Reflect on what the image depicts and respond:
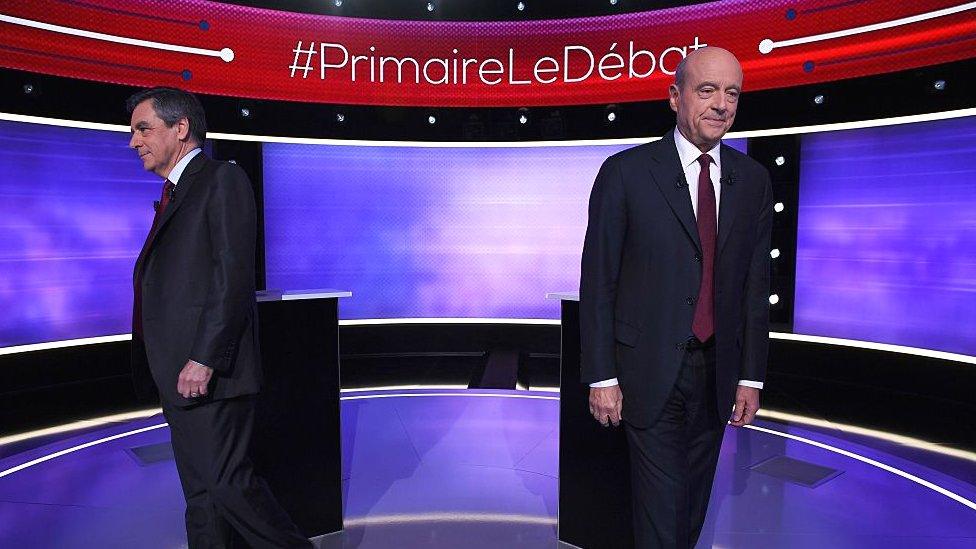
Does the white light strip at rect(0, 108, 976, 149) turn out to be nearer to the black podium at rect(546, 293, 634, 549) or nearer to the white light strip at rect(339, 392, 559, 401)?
the white light strip at rect(339, 392, 559, 401)

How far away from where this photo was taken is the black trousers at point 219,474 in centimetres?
177

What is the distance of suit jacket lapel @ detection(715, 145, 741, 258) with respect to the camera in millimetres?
1545

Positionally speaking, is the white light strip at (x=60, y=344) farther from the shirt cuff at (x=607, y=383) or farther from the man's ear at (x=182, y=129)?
the shirt cuff at (x=607, y=383)

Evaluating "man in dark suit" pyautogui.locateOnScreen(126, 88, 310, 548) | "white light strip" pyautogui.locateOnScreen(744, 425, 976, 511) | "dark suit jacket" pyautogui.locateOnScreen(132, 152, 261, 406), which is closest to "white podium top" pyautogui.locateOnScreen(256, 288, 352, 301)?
"man in dark suit" pyautogui.locateOnScreen(126, 88, 310, 548)

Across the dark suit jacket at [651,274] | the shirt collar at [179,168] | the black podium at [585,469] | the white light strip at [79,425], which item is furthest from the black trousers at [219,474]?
the white light strip at [79,425]

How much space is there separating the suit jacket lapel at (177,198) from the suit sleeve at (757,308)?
159 centimetres

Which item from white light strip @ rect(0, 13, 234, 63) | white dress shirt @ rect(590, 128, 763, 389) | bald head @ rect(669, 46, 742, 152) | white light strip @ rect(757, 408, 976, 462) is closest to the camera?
bald head @ rect(669, 46, 742, 152)

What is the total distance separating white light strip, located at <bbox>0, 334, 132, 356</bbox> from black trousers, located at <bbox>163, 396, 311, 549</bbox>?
3879 millimetres

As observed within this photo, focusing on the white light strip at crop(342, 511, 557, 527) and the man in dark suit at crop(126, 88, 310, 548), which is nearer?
the man in dark suit at crop(126, 88, 310, 548)

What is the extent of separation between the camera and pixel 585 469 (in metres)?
2.45

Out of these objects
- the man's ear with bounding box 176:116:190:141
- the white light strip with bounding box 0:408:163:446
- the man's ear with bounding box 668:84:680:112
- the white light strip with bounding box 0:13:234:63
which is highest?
the white light strip with bounding box 0:13:234:63

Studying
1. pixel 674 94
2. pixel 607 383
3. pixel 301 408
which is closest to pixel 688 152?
pixel 674 94

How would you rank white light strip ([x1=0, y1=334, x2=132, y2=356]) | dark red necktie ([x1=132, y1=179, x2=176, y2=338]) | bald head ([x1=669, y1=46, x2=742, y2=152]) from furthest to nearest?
1. white light strip ([x1=0, y1=334, x2=132, y2=356])
2. dark red necktie ([x1=132, y1=179, x2=176, y2=338])
3. bald head ([x1=669, y1=46, x2=742, y2=152])

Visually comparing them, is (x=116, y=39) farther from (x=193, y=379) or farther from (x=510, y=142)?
(x=193, y=379)
